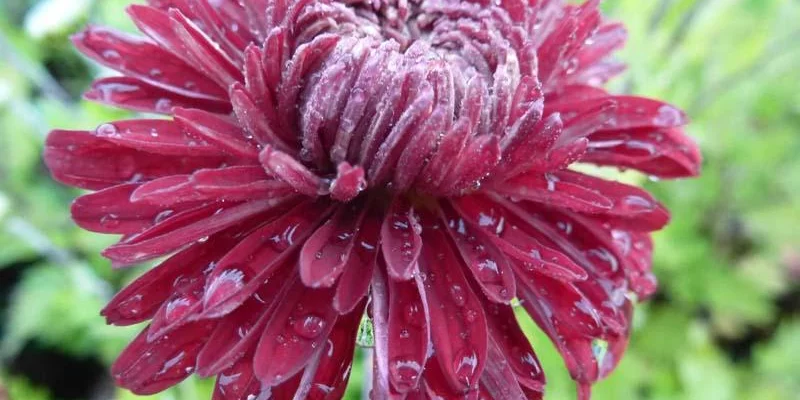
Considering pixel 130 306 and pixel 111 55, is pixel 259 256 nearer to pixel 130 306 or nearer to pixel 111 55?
pixel 130 306

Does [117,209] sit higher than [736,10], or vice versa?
[736,10]

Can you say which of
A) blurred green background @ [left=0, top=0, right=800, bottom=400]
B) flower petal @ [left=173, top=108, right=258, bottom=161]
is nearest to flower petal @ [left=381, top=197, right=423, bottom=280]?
flower petal @ [left=173, top=108, right=258, bottom=161]

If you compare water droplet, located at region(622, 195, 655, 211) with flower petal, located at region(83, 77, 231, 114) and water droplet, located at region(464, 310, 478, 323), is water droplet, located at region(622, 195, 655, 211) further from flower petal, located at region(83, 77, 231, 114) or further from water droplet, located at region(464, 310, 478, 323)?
flower petal, located at region(83, 77, 231, 114)

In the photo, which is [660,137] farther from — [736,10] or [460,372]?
[736,10]

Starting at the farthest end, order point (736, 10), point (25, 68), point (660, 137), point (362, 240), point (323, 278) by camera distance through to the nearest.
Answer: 1. point (736, 10)
2. point (25, 68)
3. point (660, 137)
4. point (362, 240)
5. point (323, 278)

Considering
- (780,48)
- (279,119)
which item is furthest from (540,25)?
(780,48)

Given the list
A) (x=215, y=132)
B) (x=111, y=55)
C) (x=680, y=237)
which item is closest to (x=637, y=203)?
(x=215, y=132)

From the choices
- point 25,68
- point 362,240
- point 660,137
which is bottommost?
point 25,68
